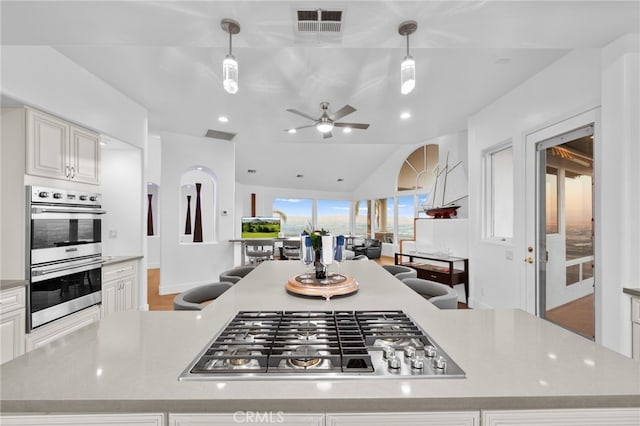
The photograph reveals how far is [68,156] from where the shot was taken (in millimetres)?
2604

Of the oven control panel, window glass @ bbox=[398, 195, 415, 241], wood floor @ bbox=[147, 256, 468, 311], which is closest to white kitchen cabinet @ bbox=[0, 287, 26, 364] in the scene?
the oven control panel

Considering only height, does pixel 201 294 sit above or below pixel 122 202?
below

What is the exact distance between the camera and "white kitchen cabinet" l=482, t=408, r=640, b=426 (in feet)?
2.35

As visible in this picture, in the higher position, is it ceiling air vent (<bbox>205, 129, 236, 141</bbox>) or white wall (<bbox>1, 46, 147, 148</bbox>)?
ceiling air vent (<bbox>205, 129, 236, 141</bbox>)

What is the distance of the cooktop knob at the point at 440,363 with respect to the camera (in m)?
0.80

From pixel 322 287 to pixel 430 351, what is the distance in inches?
31.7

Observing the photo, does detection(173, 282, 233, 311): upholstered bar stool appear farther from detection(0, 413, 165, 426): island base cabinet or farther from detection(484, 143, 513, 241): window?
detection(484, 143, 513, 241): window

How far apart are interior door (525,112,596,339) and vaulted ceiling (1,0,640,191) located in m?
0.76

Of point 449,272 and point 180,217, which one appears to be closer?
point 449,272

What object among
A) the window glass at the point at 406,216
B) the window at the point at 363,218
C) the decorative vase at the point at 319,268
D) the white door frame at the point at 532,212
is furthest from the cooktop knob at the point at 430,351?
the window at the point at 363,218

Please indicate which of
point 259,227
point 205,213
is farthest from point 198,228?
point 259,227

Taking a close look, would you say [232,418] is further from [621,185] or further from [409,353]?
[621,185]

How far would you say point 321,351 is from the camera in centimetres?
92

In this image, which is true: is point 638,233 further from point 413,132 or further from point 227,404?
point 413,132
